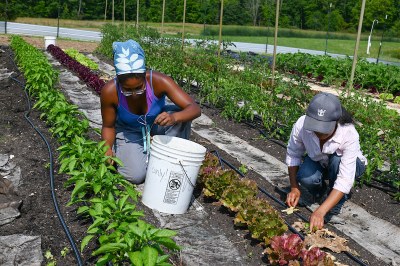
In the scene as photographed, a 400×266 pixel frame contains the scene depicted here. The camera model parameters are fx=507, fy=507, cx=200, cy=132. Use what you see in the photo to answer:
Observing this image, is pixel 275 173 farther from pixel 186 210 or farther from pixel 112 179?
pixel 112 179

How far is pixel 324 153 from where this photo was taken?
12.0 feet

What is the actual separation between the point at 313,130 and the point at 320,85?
1021cm

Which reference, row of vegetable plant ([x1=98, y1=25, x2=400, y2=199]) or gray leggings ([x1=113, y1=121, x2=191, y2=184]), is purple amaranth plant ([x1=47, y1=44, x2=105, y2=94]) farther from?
gray leggings ([x1=113, y1=121, x2=191, y2=184])

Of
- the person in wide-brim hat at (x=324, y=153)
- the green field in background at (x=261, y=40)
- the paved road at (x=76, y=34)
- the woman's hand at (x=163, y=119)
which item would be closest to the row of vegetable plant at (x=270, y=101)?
the person in wide-brim hat at (x=324, y=153)

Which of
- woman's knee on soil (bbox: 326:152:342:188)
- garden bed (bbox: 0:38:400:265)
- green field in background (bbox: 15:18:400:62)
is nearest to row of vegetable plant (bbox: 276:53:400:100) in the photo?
garden bed (bbox: 0:38:400:265)

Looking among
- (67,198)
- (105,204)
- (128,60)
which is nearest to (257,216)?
(105,204)

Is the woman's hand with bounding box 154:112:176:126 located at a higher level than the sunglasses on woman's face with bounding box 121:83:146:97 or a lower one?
lower

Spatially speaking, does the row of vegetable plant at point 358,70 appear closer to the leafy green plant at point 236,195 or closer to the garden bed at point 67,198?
the garden bed at point 67,198

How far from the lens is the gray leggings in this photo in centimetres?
400

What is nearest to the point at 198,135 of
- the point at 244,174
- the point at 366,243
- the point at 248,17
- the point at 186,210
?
the point at 244,174

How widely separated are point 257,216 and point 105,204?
100 cm

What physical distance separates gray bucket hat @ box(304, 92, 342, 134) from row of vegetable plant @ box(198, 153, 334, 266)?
604 millimetres

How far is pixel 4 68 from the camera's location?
11.0 m

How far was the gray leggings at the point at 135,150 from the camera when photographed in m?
4.00
